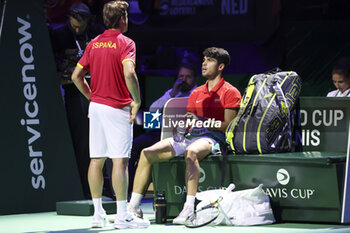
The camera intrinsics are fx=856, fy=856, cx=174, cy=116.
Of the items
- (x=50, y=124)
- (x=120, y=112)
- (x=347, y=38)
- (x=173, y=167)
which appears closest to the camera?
(x=120, y=112)

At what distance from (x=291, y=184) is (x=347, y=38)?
4236 mm

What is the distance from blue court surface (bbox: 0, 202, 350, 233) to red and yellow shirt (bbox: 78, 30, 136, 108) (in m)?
0.92

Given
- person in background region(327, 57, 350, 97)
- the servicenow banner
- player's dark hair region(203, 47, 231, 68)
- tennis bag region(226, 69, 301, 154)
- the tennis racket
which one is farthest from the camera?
person in background region(327, 57, 350, 97)

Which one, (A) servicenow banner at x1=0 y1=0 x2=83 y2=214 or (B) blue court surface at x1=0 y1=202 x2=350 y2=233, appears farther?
(A) servicenow banner at x1=0 y1=0 x2=83 y2=214

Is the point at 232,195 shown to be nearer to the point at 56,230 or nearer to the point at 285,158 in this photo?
the point at 285,158

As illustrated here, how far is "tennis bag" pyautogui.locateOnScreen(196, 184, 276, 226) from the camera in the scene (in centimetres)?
604

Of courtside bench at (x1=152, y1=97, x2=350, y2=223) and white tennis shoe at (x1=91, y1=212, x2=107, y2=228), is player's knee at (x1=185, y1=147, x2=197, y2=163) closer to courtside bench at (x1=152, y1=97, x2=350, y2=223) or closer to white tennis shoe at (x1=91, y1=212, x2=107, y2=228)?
courtside bench at (x1=152, y1=97, x2=350, y2=223)

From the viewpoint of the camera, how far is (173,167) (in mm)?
6539

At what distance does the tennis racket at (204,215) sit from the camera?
6.03m

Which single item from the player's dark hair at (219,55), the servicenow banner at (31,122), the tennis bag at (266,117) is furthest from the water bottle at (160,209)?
the servicenow banner at (31,122)

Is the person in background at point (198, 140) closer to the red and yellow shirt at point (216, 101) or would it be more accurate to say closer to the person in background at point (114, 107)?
the red and yellow shirt at point (216, 101)

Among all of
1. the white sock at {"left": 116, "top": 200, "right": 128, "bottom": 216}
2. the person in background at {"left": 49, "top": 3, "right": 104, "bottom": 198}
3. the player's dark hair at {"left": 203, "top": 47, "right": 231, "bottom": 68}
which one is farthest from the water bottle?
the person in background at {"left": 49, "top": 3, "right": 104, "bottom": 198}

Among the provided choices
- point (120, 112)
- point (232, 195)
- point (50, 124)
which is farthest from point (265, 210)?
point (50, 124)

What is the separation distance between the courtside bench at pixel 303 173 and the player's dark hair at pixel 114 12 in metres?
1.16
